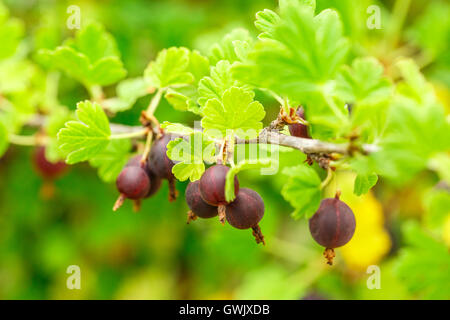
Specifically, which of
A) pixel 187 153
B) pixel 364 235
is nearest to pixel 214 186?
pixel 187 153

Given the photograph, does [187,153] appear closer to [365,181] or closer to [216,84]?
[216,84]

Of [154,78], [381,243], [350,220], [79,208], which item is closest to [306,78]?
[350,220]

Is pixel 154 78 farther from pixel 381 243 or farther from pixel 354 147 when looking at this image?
pixel 381 243

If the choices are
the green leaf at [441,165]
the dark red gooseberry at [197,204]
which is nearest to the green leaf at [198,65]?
the dark red gooseberry at [197,204]

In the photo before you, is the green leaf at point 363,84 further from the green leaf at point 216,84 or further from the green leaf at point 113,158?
the green leaf at point 113,158

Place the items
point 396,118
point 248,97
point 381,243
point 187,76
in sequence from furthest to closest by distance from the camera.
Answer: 1. point 381,243
2. point 187,76
3. point 248,97
4. point 396,118

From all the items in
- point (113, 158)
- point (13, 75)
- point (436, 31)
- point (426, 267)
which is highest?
point (436, 31)
